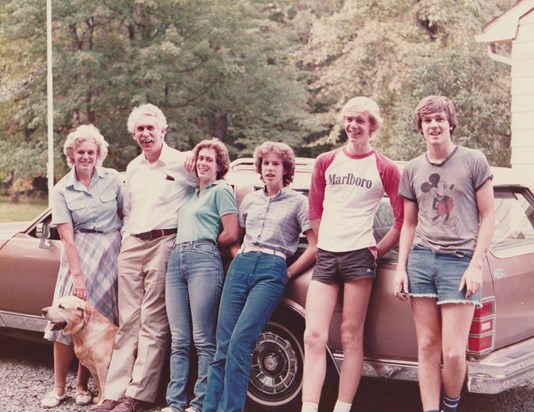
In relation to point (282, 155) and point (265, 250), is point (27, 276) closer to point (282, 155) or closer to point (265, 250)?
point (265, 250)

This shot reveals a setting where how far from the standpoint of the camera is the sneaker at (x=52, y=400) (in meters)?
5.51

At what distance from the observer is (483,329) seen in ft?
14.2

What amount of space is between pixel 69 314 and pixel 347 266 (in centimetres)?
205

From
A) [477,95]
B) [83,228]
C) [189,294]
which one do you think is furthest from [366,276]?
[477,95]

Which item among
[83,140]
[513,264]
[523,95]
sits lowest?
[513,264]

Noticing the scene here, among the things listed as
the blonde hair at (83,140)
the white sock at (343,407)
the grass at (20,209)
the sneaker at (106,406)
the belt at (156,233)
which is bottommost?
the grass at (20,209)

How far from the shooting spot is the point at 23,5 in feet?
73.8

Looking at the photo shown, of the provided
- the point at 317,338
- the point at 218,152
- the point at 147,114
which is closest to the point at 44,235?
the point at 147,114

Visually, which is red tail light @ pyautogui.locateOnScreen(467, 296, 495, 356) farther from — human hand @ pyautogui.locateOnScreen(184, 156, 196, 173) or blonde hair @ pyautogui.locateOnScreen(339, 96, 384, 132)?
human hand @ pyautogui.locateOnScreen(184, 156, 196, 173)

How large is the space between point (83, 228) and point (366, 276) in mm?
2144

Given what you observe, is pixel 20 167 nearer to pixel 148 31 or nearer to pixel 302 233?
pixel 148 31

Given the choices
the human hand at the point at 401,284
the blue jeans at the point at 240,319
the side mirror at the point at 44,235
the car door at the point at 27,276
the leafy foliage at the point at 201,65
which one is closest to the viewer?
the human hand at the point at 401,284

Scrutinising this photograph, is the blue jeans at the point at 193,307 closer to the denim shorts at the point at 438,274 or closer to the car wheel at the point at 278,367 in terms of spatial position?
the car wheel at the point at 278,367

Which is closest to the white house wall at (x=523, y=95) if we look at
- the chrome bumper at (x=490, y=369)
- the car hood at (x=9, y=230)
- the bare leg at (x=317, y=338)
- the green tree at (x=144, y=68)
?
the chrome bumper at (x=490, y=369)
